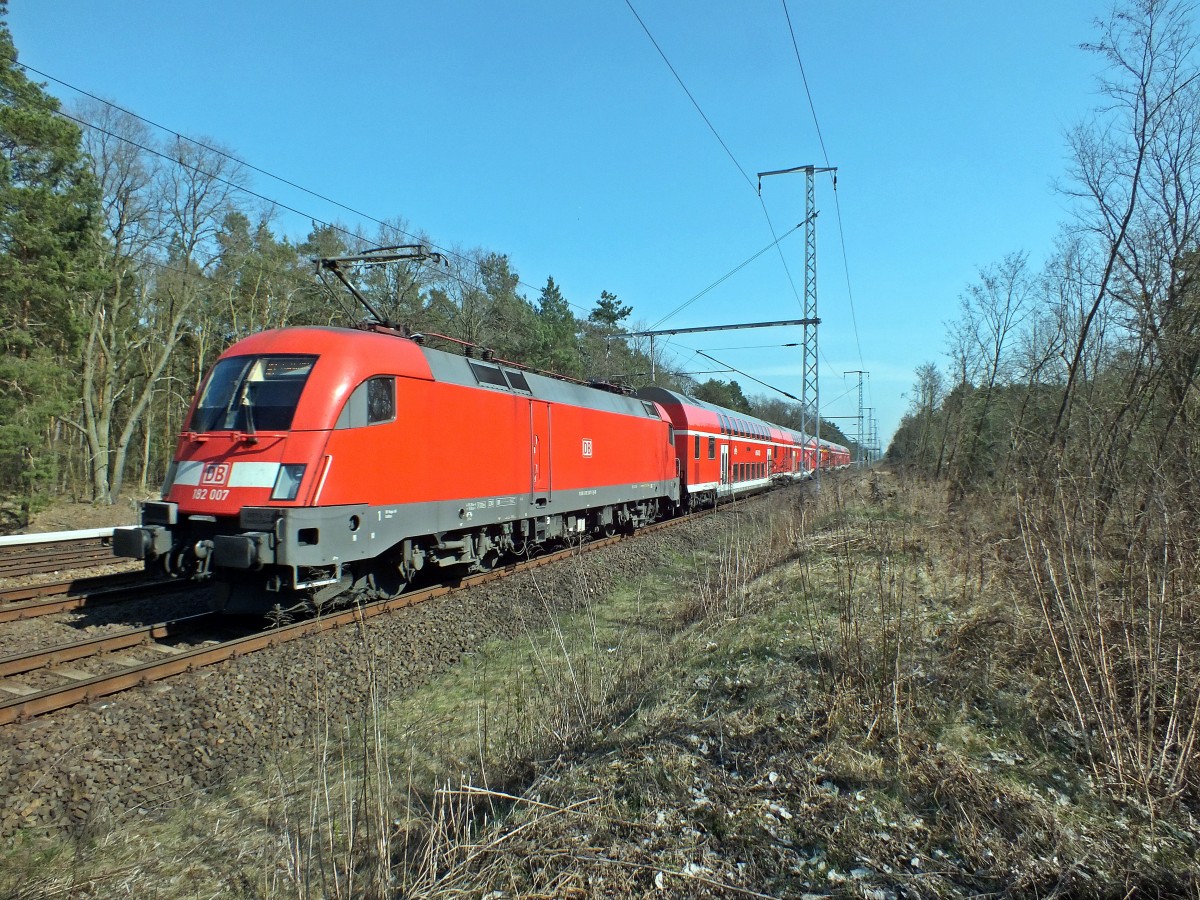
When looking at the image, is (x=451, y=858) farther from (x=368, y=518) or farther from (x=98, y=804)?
(x=368, y=518)

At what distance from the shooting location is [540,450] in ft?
37.9

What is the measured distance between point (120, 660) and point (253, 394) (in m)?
2.89

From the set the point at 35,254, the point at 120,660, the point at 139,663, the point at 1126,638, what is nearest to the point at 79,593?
the point at 120,660

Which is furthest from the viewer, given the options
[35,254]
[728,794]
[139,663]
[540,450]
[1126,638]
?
[35,254]

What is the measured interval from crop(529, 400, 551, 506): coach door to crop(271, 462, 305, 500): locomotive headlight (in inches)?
183

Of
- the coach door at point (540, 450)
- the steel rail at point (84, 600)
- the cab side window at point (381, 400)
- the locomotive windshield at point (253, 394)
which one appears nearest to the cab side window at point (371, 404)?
the cab side window at point (381, 400)

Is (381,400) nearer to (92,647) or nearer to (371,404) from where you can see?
(371,404)

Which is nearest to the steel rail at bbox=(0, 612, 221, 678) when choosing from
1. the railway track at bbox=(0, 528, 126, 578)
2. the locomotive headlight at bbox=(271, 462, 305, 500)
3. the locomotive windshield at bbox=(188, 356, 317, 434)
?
the locomotive headlight at bbox=(271, 462, 305, 500)

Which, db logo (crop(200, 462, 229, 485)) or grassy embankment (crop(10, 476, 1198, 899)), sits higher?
db logo (crop(200, 462, 229, 485))

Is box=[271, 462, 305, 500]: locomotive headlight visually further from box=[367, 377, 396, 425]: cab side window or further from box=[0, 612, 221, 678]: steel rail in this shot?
box=[0, 612, 221, 678]: steel rail

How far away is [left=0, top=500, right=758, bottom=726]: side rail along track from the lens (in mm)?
5203

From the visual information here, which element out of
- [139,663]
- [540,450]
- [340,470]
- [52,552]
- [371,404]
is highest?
[371,404]

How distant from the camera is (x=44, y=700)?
5176mm

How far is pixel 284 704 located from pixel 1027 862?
5.31 metres
